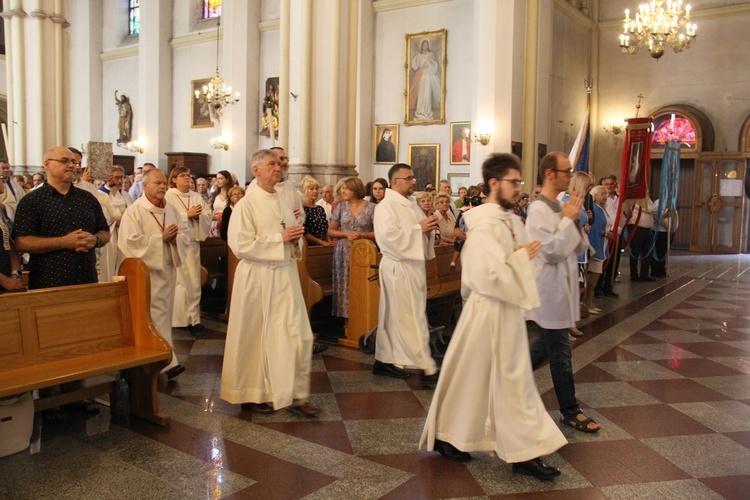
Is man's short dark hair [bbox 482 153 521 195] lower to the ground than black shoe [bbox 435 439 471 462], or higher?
higher

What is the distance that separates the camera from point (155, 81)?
21.8 meters

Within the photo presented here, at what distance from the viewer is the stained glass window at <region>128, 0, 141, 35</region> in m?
23.8

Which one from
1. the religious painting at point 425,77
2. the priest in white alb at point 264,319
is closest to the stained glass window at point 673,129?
the religious painting at point 425,77

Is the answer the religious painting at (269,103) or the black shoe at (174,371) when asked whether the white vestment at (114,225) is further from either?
the religious painting at (269,103)

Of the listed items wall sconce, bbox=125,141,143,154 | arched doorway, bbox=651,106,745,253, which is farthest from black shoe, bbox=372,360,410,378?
wall sconce, bbox=125,141,143,154

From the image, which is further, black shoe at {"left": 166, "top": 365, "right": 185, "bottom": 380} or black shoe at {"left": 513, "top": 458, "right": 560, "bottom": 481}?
black shoe at {"left": 166, "top": 365, "right": 185, "bottom": 380}

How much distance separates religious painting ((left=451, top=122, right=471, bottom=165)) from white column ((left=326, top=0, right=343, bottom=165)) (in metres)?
5.34

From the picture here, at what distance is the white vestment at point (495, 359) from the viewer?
3559mm

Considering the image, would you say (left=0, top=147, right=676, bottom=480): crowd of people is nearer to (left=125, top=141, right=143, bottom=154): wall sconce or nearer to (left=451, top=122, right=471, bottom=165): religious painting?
(left=451, top=122, right=471, bottom=165): religious painting

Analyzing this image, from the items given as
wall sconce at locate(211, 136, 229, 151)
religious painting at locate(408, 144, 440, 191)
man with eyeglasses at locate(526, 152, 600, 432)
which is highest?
wall sconce at locate(211, 136, 229, 151)

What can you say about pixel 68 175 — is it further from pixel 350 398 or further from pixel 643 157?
pixel 643 157

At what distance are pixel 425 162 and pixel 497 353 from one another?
14.0 meters

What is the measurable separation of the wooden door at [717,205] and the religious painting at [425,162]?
22.9 ft

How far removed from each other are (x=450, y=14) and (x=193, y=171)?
9.34 meters
